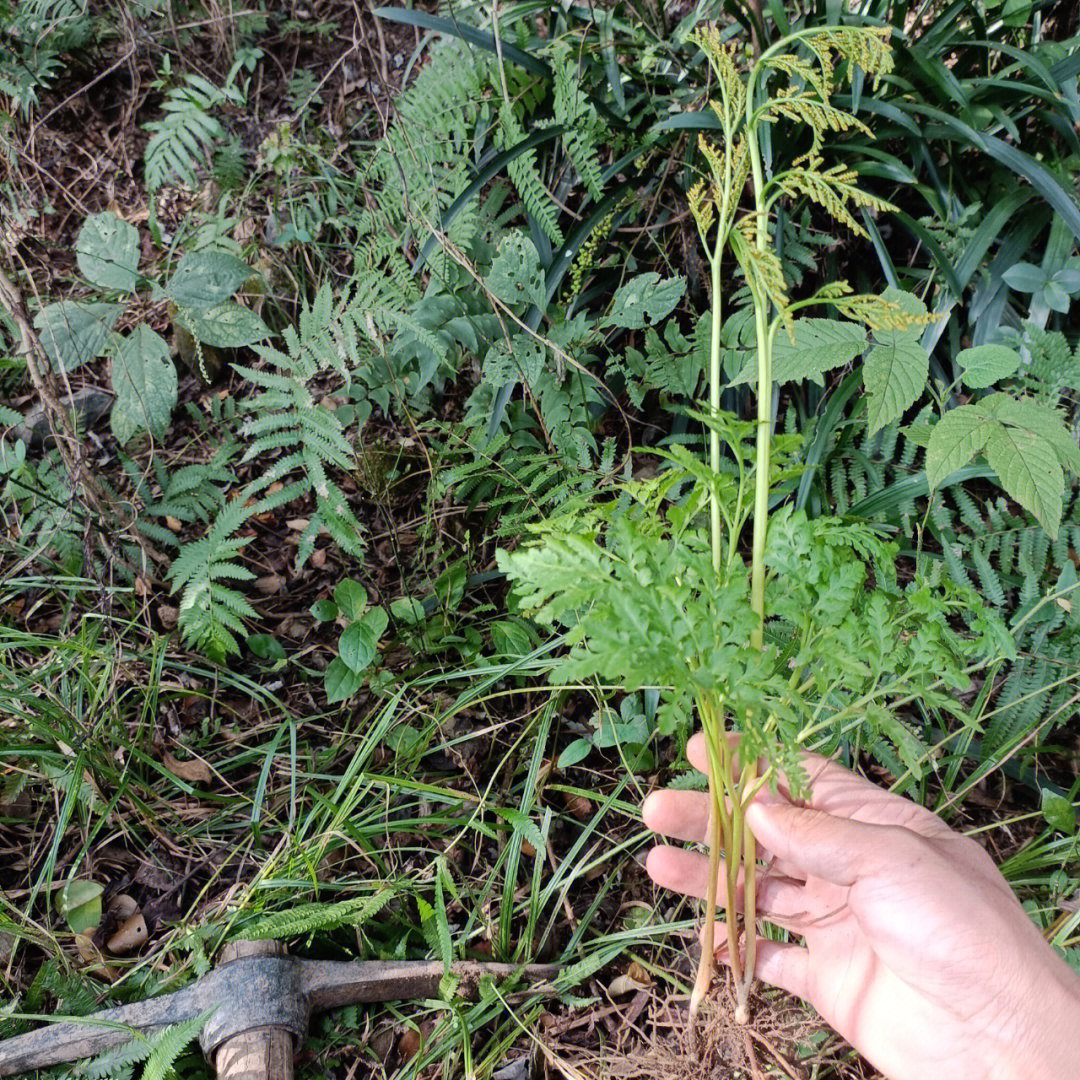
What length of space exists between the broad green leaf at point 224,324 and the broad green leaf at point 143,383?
0.10m

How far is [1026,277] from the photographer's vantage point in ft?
6.45

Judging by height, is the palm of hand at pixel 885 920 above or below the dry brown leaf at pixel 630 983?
above

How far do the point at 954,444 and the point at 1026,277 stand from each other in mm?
719

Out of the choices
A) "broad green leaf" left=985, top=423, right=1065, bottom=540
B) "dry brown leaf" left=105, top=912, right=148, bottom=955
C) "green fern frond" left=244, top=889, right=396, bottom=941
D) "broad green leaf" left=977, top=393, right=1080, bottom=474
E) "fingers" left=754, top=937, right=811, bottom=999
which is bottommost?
"dry brown leaf" left=105, top=912, right=148, bottom=955

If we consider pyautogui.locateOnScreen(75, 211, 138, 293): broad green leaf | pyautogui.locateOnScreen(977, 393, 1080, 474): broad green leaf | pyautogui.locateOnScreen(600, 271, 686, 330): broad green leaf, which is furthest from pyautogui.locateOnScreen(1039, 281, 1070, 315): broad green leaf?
pyautogui.locateOnScreen(75, 211, 138, 293): broad green leaf

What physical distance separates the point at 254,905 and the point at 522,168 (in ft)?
6.34

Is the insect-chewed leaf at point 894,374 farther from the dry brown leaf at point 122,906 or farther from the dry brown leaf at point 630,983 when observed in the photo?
the dry brown leaf at point 122,906

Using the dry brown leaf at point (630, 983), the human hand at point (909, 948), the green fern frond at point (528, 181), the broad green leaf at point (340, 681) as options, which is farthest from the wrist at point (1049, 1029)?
the green fern frond at point (528, 181)

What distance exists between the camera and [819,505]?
6.72 feet

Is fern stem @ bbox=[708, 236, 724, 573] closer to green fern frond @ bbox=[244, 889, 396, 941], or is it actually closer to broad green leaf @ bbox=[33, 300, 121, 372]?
green fern frond @ bbox=[244, 889, 396, 941]

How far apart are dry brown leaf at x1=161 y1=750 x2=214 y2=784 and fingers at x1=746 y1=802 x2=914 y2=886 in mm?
1391

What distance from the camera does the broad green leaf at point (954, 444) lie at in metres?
1.57

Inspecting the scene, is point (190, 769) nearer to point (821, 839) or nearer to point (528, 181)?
point (821, 839)

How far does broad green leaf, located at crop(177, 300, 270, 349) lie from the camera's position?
2.05 metres
